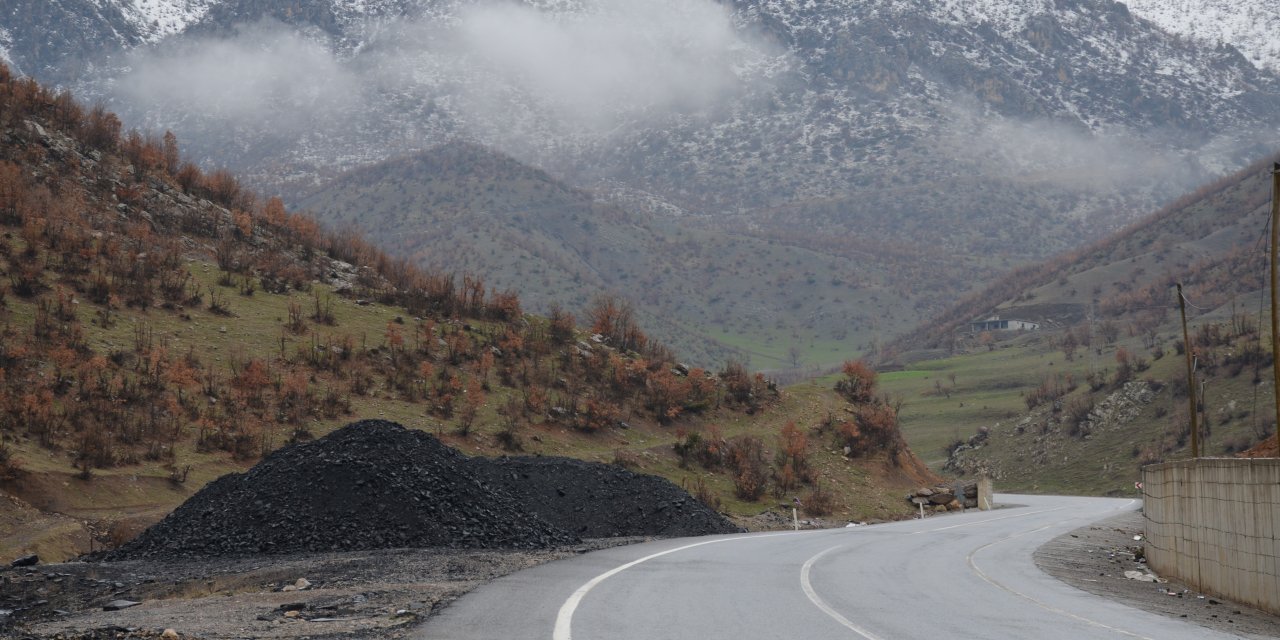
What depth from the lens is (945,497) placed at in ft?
182

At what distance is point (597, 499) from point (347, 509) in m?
10.5

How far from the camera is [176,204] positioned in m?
55.7

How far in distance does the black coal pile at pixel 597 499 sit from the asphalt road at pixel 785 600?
19.2 feet

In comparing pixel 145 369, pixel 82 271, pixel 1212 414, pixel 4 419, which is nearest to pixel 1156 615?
pixel 4 419

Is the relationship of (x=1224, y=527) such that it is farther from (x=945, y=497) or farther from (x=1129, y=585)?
(x=945, y=497)

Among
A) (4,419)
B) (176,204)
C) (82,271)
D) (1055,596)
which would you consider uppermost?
(176,204)

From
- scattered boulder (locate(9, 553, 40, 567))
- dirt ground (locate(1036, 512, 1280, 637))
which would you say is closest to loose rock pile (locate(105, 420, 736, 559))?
scattered boulder (locate(9, 553, 40, 567))

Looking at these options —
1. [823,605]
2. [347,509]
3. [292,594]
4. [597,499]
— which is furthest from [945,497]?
[292,594]

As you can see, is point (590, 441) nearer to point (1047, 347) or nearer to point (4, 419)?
point (4, 419)

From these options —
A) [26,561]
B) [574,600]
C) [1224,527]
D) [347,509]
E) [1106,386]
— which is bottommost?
[26,561]

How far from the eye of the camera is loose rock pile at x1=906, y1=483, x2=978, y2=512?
5434 centimetres

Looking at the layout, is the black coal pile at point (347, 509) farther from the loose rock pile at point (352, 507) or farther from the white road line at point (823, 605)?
the white road line at point (823, 605)

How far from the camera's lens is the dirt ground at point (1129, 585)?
15.3m

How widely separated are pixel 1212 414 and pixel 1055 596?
254 ft
